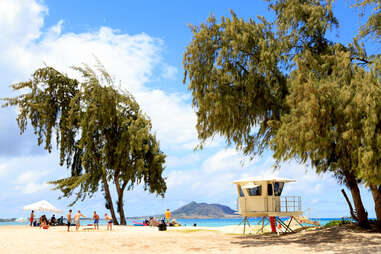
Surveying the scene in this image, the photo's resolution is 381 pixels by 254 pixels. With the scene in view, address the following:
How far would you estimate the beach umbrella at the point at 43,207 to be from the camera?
1307 inches

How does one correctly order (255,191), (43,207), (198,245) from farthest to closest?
1. (43,207)
2. (255,191)
3. (198,245)

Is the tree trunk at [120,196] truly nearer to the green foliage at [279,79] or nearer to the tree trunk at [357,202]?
the green foliage at [279,79]

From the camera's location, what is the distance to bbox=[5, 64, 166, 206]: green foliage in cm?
3456

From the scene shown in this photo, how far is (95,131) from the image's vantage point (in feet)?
116

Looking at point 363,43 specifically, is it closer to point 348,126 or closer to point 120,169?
point 348,126

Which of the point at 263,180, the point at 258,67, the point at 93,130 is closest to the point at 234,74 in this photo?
the point at 258,67

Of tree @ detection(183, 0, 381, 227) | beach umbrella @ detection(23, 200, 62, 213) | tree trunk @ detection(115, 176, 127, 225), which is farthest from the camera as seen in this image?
tree trunk @ detection(115, 176, 127, 225)

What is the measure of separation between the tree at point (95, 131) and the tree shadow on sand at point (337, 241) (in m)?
16.5

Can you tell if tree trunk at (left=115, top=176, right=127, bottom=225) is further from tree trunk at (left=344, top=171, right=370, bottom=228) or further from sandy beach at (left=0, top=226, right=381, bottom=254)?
tree trunk at (left=344, top=171, right=370, bottom=228)

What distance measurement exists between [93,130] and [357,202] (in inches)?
879

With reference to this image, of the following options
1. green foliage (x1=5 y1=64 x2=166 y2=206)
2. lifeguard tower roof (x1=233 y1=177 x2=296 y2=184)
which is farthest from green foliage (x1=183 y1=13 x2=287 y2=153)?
green foliage (x1=5 y1=64 x2=166 y2=206)

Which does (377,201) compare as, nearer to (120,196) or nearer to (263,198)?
(263,198)

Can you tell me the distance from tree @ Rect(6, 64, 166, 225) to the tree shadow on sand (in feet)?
54.2

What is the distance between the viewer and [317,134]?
630 inches
